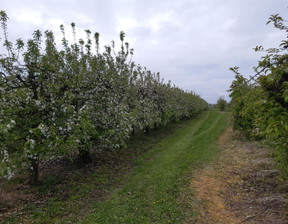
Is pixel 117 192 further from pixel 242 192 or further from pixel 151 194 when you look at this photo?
pixel 242 192

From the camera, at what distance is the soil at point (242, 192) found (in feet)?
18.7

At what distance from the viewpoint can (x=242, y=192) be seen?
23.8 ft

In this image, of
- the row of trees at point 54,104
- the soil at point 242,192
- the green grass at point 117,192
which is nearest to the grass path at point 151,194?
the green grass at point 117,192

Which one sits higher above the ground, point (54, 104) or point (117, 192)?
point (54, 104)

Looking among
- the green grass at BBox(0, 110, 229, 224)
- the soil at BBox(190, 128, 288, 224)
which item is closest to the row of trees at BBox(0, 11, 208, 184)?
the green grass at BBox(0, 110, 229, 224)

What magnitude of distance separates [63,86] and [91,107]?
1744 millimetres

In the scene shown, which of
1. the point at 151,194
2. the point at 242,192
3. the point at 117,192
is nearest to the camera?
the point at 242,192

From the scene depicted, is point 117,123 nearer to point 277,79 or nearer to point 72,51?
point 72,51

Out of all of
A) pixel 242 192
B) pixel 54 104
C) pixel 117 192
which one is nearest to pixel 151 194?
pixel 117 192

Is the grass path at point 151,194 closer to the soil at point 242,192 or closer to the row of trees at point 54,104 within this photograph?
the soil at point 242,192

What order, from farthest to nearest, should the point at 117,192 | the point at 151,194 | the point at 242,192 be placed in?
the point at 117,192, the point at 151,194, the point at 242,192

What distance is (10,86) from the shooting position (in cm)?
791

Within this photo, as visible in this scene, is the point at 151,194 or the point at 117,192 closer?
the point at 151,194

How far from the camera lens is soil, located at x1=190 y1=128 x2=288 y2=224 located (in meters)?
5.70
